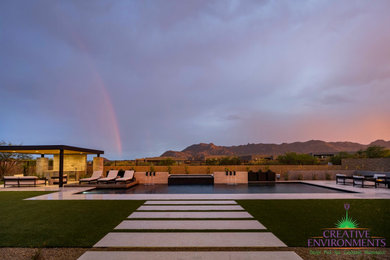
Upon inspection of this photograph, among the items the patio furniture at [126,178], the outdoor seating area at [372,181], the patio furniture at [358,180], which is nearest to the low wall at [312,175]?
the outdoor seating area at [372,181]

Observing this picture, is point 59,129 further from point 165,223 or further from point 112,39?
point 165,223

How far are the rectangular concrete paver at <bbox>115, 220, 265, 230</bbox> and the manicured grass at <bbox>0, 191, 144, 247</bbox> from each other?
410mm

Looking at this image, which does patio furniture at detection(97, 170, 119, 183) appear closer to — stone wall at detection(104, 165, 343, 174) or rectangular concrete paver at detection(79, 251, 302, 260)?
stone wall at detection(104, 165, 343, 174)

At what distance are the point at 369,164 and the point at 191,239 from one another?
16.2 meters

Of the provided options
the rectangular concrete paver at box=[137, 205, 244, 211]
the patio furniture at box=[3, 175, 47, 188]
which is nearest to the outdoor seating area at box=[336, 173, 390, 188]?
the rectangular concrete paver at box=[137, 205, 244, 211]

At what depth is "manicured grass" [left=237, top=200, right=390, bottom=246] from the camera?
4316 millimetres

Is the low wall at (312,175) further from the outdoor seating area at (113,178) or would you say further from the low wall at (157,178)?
the outdoor seating area at (113,178)

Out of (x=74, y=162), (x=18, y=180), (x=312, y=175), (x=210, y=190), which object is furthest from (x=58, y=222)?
(x=312, y=175)

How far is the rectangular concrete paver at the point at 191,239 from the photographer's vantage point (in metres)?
3.71

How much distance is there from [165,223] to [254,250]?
2141mm

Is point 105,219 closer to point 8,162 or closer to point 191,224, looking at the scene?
point 191,224

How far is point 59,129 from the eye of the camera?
26.7 meters

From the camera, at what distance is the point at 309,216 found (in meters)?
5.63

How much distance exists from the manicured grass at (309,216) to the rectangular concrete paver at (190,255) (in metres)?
0.60
